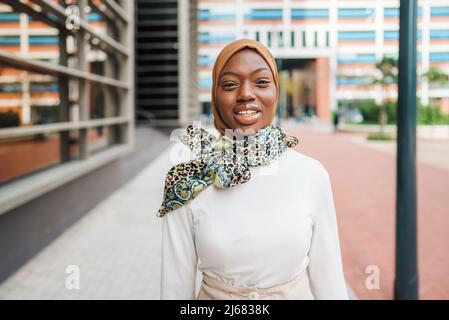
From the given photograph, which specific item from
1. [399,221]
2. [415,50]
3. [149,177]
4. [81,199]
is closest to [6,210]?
[81,199]

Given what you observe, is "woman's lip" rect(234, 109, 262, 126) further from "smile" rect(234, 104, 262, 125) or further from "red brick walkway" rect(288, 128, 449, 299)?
"red brick walkway" rect(288, 128, 449, 299)

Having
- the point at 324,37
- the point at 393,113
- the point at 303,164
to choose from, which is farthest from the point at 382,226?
the point at 393,113

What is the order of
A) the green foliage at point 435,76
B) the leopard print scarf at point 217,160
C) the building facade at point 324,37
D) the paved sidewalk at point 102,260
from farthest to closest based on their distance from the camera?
the green foliage at point 435,76 → the paved sidewalk at point 102,260 → the building facade at point 324,37 → the leopard print scarf at point 217,160

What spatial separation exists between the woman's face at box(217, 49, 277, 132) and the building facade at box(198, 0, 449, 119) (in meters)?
0.21

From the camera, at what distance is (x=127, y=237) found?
21.6ft

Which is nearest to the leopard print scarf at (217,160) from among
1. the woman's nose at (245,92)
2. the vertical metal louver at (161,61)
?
the woman's nose at (245,92)

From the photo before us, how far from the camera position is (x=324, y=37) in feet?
9.98

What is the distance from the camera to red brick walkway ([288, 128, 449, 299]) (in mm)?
4719

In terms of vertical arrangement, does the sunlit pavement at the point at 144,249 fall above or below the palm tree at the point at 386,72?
below

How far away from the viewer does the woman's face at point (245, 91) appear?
139 cm

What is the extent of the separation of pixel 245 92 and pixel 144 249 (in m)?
4.79

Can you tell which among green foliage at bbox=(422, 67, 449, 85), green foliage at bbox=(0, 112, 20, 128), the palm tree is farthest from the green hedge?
green foliage at bbox=(0, 112, 20, 128)

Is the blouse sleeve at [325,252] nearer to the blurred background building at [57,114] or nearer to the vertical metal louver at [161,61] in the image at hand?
the blurred background building at [57,114]

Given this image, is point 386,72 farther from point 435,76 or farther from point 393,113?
point 393,113
